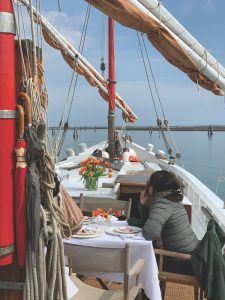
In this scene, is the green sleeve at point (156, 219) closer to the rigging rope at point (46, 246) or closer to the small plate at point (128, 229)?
the small plate at point (128, 229)

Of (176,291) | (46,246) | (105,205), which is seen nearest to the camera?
(46,246)

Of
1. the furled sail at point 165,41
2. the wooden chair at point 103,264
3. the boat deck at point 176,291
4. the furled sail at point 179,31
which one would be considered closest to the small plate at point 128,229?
the wooden chair at point 103,264

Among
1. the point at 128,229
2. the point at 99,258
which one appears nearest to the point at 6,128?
the point at 99,258

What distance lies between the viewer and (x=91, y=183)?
20.4 feet

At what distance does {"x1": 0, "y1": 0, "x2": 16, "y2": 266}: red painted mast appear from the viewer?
197cm

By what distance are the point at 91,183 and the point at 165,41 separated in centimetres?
302

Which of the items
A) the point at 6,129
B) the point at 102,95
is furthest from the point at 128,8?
the point at 102,95

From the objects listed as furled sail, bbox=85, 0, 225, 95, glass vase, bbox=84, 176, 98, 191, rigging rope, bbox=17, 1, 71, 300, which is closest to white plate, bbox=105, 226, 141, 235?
furled sail, bbox=85, 0, 225, 95

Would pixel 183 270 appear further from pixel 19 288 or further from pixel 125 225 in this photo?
pixel 19 288

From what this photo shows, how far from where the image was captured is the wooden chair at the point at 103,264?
2994 mm

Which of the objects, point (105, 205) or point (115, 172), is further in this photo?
point (115, 172)

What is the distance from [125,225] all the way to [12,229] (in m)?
2.41

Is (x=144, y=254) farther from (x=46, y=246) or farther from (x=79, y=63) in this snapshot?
(x=79, y=63)

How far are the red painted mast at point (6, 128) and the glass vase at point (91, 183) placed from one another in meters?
4.17
